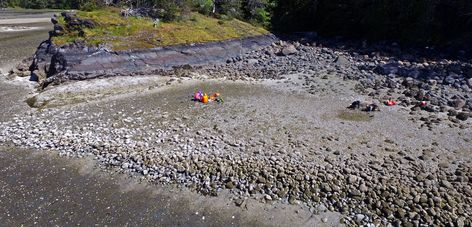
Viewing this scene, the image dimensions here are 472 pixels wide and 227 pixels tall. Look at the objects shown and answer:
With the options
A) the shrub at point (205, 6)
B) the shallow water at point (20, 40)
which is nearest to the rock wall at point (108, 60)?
the shallow water at point (20, 40)

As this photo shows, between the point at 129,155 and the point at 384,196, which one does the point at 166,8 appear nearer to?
the point at 129,155

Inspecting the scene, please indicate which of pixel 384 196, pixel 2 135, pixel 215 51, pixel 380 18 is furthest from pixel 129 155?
pixel 380 18

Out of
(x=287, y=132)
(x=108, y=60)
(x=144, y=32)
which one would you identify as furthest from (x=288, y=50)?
(x=287, y=132)

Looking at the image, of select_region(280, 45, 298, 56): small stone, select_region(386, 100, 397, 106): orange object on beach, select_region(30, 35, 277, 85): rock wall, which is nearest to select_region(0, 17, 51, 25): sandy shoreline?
select_region(30, 35, 277, 85): rock wall

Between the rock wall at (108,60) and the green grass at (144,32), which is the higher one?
the green grass at (144,32)

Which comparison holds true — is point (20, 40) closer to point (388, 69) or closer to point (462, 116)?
point (388, 69)

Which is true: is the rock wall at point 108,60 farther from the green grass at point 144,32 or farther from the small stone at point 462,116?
the small stone at point 462,116

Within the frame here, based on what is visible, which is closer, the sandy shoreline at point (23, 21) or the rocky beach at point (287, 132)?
the rocky beach at point (287, 132)
